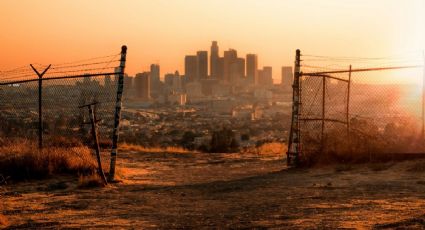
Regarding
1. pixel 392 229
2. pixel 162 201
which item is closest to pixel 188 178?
pixel 162 201

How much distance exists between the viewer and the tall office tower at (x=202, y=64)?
151 metres

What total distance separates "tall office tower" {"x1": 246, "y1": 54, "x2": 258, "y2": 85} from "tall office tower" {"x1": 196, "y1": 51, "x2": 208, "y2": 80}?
33.5 feet

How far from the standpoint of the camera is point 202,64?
503 ft

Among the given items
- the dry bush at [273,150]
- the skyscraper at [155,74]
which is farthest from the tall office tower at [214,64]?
the dry bush at [273,150]

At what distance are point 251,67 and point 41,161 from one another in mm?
139215

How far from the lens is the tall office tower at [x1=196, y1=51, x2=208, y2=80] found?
5938 inches

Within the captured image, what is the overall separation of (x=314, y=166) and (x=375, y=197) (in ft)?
20.4

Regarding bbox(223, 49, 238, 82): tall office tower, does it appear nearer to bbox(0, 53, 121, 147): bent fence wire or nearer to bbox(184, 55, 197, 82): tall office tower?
bbox(184, 55, 197, 82): tall office tower

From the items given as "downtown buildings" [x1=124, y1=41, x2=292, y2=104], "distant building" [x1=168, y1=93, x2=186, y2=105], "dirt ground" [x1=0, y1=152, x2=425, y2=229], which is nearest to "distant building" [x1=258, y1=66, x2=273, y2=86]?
"downtown buildings" [x1=124, y1=41, x2=292, y2=104]

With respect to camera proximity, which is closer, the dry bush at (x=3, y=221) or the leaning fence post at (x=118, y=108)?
the dry bush at (x=3, y=221)

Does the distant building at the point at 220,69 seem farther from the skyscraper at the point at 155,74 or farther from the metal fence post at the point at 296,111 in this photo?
the metal fence post at the point at 296,111

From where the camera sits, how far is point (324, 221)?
29.2ft

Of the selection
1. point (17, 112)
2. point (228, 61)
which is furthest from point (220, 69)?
point (17, 112)

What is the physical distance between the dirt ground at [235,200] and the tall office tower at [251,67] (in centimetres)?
12657
